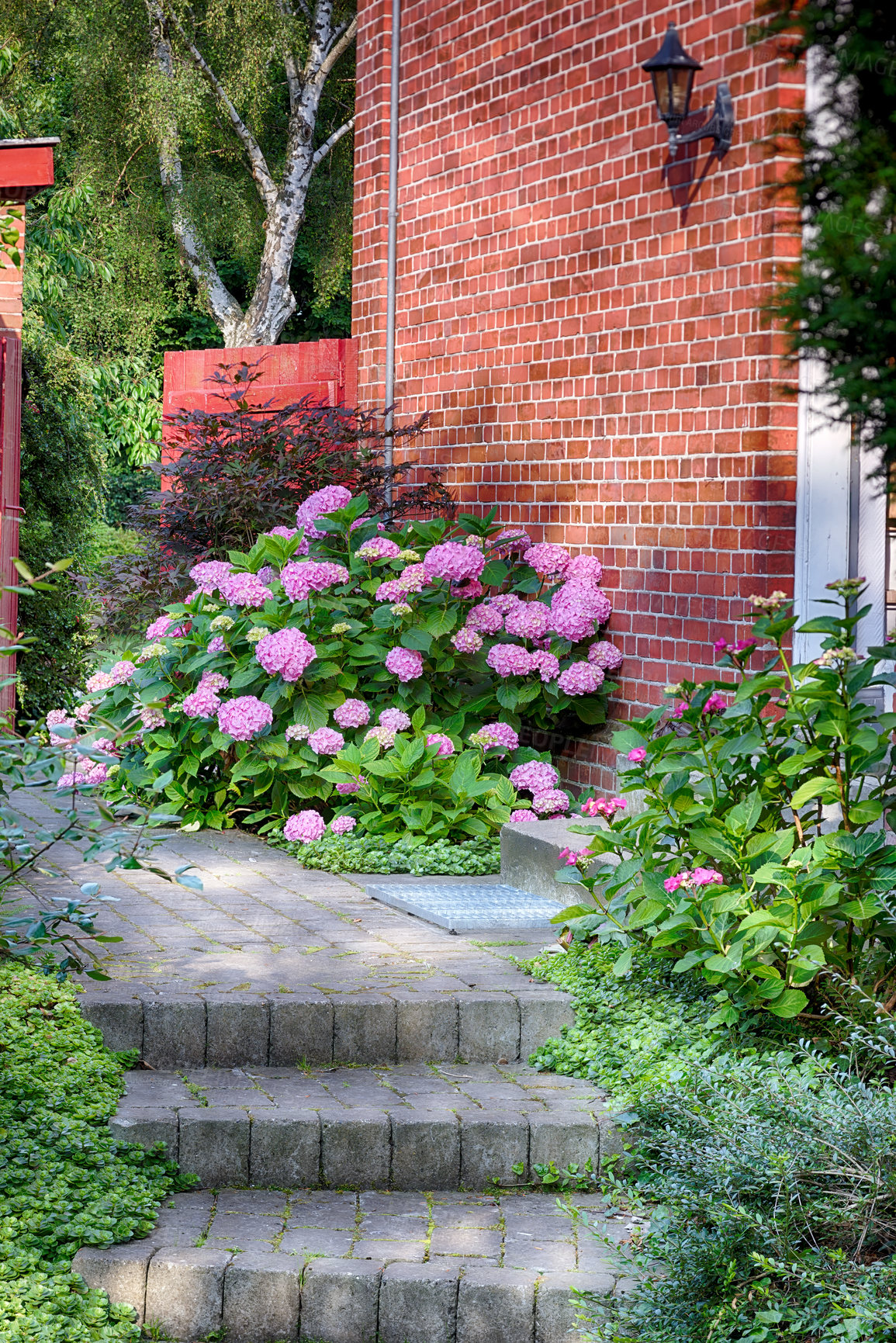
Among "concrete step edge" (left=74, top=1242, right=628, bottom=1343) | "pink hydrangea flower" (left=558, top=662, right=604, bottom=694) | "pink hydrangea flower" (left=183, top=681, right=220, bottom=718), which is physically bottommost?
"concrete step edge" (left=74, top=1242, right=628, bottom=1343)

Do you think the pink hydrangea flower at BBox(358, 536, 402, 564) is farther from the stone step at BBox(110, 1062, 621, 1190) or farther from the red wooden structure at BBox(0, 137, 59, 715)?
the stone step at BBox(110, 1062, 621, 1190)

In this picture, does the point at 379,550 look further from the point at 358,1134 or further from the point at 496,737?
the point at 358,1134

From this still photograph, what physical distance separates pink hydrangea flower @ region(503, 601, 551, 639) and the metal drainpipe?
6.66ft

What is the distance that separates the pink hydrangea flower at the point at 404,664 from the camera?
6051 mm

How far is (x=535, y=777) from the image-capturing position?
5.98 metres

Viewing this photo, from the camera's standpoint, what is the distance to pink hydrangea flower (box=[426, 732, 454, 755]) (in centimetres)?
593

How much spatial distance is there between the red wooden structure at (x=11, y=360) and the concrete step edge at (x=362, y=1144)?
15.0 ft

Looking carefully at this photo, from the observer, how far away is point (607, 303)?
6043mm

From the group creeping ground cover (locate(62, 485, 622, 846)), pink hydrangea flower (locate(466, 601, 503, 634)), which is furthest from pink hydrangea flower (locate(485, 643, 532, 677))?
pink hydrangea flower (locate(466, 601, 503, 634))

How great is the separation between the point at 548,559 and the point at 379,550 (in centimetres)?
71

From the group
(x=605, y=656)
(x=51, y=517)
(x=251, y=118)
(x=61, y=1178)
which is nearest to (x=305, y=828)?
(x=605, y=656)

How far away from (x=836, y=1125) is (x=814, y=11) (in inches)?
78.9

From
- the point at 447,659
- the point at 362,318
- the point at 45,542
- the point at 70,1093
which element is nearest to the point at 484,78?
the point at 362,318

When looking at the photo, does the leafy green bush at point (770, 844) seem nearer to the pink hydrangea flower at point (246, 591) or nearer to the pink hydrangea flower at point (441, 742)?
the pink hydrangea flower at point (441, 742)
